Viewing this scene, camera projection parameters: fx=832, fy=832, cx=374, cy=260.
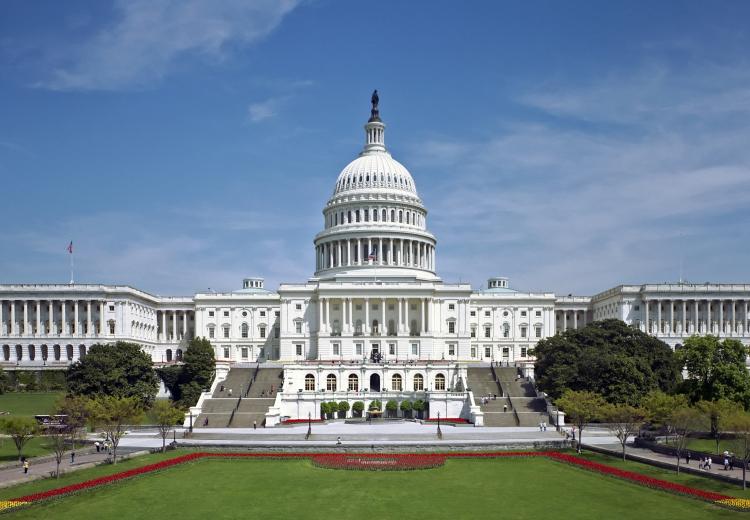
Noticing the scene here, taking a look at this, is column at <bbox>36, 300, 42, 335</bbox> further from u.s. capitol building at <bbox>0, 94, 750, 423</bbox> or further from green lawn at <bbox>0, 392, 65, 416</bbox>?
green lawn at <bbox>0, 392, 65, 416</bbox>

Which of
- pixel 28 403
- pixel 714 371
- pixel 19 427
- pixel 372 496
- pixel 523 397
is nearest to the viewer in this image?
pixel 372 496

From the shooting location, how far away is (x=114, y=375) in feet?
303

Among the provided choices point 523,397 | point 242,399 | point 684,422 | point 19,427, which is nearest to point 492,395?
point 523,397

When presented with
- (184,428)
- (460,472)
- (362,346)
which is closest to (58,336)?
(362,346)

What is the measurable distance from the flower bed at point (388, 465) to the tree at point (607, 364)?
24987 millimetres

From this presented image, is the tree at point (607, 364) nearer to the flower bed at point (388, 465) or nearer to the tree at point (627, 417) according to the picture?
the tree at point (627, 417)

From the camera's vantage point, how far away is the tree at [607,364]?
87875mm

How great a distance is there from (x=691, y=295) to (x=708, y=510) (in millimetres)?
106806

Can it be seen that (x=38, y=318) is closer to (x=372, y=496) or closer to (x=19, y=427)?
(x=19, y=427)

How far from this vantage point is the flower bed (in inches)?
1770

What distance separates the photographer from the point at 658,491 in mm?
48500

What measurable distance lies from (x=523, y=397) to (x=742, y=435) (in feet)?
153

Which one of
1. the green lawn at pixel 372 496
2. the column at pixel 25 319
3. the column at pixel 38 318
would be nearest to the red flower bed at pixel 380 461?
the green lawn at pixel 372 496

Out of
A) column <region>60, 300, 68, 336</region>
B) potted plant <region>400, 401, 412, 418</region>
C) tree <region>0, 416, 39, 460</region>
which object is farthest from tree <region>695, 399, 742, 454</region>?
column <region>60, 300, 68, 336</region>
